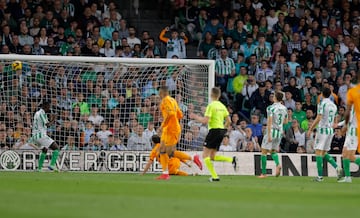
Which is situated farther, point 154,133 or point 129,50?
point 129,50

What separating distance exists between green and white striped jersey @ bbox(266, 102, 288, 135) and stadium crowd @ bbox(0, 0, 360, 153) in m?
1.58

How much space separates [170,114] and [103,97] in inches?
171

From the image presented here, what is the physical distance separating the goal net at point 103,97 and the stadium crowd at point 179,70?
0.08 feet

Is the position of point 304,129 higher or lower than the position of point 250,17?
lower

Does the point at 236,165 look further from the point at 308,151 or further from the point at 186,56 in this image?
the point at 186,56

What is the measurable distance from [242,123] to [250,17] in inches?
191

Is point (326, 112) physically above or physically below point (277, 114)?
above

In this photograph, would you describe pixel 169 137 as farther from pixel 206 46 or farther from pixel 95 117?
pixel 206 46

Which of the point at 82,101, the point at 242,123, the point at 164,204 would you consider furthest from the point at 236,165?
the point at 164,204

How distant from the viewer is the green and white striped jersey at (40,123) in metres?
22.6

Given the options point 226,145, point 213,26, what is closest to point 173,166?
point 226,145

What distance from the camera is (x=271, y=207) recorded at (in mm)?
12328

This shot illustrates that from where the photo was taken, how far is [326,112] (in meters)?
20.8

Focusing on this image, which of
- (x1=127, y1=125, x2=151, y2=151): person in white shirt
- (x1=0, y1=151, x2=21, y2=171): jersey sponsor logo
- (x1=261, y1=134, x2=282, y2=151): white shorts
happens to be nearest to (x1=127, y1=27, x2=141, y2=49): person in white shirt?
(x1=127, y1=125, x2=151, y2=151): person in white shirt
